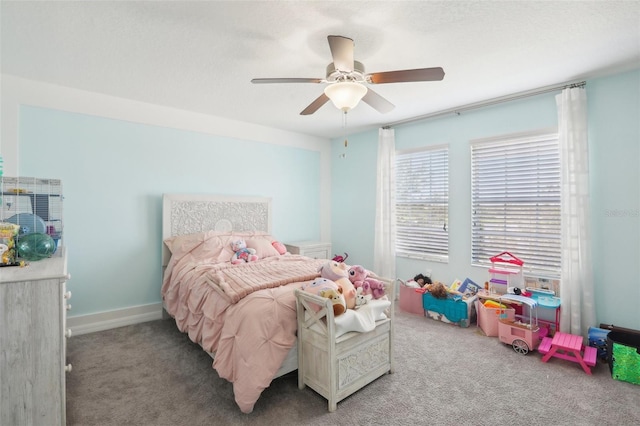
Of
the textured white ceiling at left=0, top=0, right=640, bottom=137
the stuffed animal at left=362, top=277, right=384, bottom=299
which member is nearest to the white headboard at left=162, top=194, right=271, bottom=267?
the textured white ceiling at left=0, top=0, right=640, bottom=137

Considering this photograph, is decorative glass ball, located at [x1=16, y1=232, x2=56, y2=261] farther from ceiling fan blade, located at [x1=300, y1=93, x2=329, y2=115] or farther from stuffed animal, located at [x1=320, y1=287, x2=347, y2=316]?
ceiling fan blade, located at [x1=300, y1=93, x2=329, y2=115]

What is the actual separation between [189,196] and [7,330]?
2338 millimetres

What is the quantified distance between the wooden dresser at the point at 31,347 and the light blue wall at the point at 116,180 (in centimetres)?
179

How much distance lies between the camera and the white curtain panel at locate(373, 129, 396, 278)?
14.1 feet

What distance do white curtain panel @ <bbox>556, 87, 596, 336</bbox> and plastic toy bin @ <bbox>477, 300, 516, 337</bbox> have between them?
441mm

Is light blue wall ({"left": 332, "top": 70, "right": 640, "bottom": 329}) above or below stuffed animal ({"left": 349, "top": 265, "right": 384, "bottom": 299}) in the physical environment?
above

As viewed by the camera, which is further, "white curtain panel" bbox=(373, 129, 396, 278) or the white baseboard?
"white curtain panel" bbox=(373, 129, 396, 278)

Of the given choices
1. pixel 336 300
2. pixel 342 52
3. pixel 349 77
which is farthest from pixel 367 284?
pixel 342 52

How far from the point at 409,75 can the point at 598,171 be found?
2.25 metres

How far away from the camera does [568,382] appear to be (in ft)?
7.32

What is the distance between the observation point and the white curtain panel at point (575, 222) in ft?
9.04

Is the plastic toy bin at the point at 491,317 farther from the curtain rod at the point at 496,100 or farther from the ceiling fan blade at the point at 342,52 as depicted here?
the ceiling fan blade at the point at 342,52

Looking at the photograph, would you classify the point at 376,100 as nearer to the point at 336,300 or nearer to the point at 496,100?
the point at 336,300

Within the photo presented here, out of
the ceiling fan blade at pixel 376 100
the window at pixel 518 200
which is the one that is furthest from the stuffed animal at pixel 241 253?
the window at pixel 518 200
